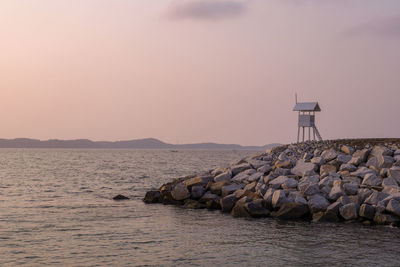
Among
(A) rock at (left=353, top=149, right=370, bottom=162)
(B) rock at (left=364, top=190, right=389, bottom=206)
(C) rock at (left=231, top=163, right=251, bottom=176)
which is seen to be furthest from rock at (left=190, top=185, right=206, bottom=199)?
(B) rock at (left=364, top=190, right=389, bottom=206)

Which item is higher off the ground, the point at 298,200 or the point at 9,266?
the point at 298,200

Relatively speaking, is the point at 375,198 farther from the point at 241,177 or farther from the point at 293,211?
the point at 241,177

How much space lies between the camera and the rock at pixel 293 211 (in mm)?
16672

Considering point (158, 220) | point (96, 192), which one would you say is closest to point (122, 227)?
point (158, 220)

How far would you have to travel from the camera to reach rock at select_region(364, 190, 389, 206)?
16.1 m

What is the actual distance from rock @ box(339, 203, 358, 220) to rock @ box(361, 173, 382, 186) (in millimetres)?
1905

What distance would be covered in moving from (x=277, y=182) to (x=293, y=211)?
9.19 ft

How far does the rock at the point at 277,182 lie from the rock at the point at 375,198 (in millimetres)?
3973

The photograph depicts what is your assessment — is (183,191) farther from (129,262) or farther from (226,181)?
(129,262)

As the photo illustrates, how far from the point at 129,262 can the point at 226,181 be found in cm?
1065

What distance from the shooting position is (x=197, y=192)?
69.9 feet

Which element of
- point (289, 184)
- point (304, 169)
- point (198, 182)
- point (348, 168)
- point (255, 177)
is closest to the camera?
point (289, 184)

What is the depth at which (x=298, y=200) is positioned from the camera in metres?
17.2

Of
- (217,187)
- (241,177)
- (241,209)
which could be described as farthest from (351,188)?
(217,187)
